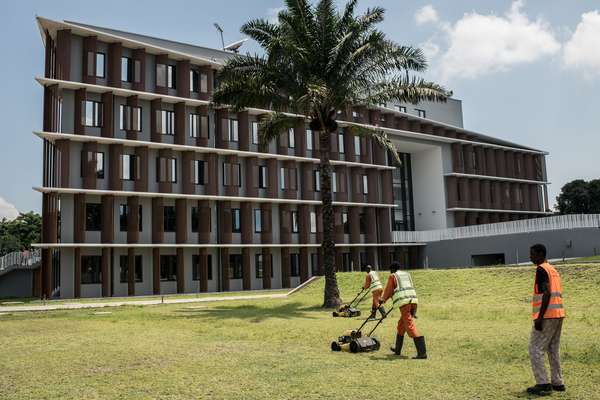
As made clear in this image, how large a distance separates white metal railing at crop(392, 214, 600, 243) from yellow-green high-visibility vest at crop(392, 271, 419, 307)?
3557 cm

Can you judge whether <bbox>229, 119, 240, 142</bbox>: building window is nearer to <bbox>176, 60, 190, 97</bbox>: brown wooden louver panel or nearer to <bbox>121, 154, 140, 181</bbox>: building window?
<bbox>176, 60, 190, 97</bbox>: brown wooden louver panel

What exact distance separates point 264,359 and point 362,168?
43.9 meters

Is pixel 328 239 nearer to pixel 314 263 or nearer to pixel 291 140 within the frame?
pixel 314 263

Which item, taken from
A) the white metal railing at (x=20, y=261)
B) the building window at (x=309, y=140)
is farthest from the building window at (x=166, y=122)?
the white metal railing at (x=20, y=261)

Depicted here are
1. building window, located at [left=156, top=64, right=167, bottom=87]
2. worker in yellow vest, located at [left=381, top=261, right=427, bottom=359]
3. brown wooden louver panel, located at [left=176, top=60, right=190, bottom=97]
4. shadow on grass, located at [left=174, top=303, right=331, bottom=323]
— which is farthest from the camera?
brown wooden louver panel, located at [left=176, top=60, right=190, bottom=97]

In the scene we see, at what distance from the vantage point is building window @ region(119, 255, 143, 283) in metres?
40.9

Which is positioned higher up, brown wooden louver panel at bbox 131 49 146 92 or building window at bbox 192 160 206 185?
brown wooden louver panel at bbox 131 49 146 92

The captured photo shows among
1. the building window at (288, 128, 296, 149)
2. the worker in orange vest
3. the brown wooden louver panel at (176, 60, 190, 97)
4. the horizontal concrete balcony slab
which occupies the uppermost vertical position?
the brown wooden louver panel at (176, 60, 190, 97)

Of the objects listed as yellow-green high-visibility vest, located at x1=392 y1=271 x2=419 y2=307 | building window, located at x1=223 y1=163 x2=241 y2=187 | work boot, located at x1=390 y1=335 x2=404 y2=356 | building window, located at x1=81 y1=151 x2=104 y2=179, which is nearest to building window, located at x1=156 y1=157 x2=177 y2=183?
building window, located at x1=81 y1=151 x2=104 y2=179

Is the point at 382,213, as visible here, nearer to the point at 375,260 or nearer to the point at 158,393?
the point at 375,260

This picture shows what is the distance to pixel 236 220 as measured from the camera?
46.5 meters

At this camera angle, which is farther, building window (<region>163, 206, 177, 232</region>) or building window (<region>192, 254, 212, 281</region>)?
building window (<region>192, 254, 212, 281</region>)

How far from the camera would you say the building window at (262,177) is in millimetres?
47906

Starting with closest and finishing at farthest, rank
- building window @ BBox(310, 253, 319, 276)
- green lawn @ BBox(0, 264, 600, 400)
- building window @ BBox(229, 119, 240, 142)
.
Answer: green lawn @ BBox(0, 264, 600, 400) → building window @ BBox(229, 119, 240, 142) → building window @ BBox(310, 253, 319, 276)
